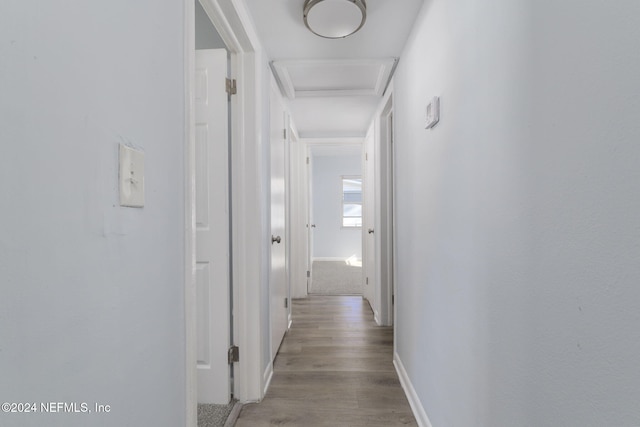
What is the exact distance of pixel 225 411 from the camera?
1.72m

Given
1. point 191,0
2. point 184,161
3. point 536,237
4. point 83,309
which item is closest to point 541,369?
point 536,237

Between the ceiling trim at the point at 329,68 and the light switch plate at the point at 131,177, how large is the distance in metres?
1.83

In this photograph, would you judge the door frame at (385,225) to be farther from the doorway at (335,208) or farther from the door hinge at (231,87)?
the doorway at (335,208)

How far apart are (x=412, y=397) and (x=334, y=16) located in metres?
2.13

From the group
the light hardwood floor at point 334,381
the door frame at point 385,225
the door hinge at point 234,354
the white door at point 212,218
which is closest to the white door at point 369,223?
the door frame at point 385,225

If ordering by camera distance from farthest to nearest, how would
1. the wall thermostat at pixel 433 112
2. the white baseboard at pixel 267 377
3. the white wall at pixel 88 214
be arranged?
the white baseboard at pixel 267 377 < the wall thermostat at pixel 433 112 < the white wall at pixel 88 214

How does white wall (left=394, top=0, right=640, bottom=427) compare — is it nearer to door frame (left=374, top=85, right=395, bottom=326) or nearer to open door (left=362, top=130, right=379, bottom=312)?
door frame (left=374, top=85, right=395, bottom=326)

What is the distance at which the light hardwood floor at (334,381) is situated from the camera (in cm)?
169

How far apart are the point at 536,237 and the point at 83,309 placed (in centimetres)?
96

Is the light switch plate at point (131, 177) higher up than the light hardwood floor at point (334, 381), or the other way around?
the light switch plate at point (131, 177)

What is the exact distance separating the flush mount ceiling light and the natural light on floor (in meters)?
5.30

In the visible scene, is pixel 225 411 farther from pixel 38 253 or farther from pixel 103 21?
pixel 103 21

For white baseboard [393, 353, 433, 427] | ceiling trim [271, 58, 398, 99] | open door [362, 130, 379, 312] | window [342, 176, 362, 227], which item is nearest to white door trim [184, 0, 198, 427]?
white baseboard [393, 353, 433, 427]

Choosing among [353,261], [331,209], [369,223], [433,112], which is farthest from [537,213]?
[331,209]
